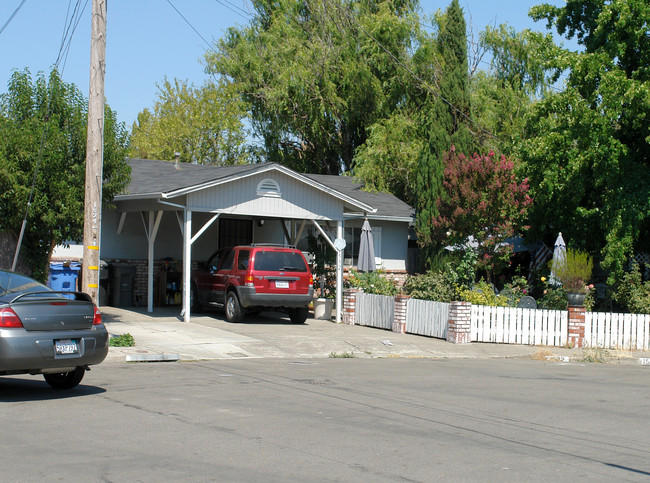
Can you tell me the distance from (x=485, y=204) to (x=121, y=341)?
12.2m

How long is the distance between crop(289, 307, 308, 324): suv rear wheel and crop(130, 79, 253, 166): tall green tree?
24.8 m

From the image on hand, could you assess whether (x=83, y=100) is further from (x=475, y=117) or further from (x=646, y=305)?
(x=475, y=117)

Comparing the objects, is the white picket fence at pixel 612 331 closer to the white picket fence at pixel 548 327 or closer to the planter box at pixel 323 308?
the white picket fence at pixel 548 327

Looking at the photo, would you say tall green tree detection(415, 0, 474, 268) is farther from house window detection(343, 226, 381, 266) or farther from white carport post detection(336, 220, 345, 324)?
white carport post detection(336, 220, 345, 324)

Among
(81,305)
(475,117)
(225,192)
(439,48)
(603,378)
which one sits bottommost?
(603,378)

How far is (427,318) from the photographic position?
1952 cm

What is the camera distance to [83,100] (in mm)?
16719

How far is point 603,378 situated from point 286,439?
794 cm

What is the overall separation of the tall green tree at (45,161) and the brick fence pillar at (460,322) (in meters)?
8.16

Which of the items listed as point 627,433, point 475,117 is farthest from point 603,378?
point 475,117

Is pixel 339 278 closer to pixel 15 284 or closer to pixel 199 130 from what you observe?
pixel 15 284

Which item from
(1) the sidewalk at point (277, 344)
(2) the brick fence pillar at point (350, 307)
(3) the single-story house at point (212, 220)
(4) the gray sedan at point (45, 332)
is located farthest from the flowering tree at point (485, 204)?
(4) the gray sedan at point (45, 332)

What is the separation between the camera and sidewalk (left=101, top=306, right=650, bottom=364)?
594 inches

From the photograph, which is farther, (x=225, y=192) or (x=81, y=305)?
(x=225, y=192)
